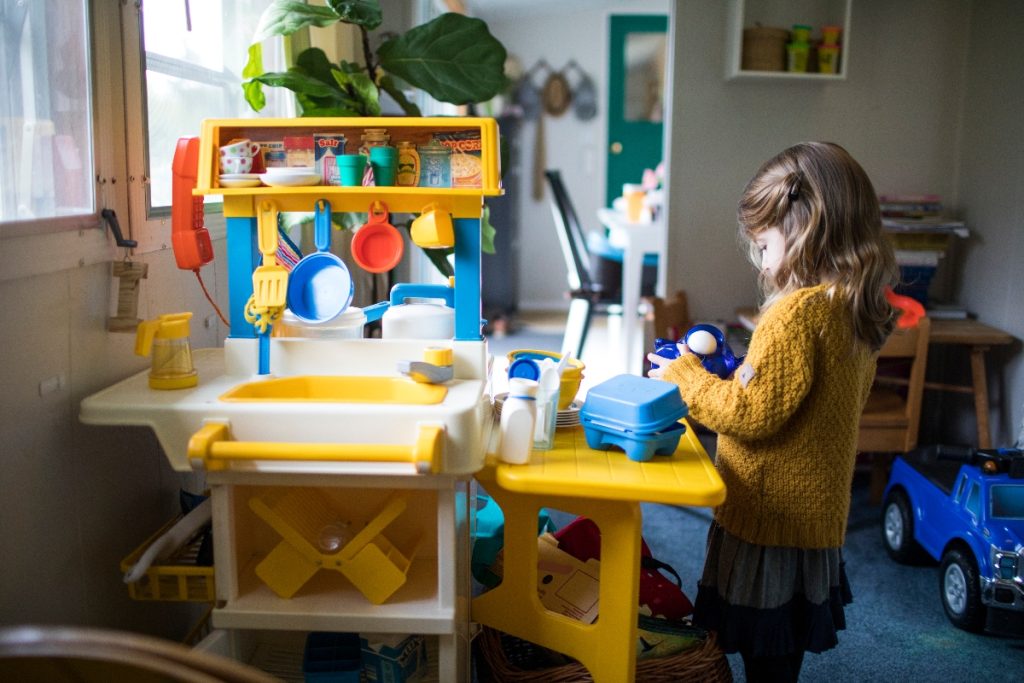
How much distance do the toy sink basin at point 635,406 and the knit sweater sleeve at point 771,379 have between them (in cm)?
7

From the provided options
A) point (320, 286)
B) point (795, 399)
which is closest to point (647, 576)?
point (795, 399)

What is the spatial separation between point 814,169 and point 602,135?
500 centimetres

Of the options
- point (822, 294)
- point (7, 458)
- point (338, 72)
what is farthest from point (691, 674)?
point (338, 72)

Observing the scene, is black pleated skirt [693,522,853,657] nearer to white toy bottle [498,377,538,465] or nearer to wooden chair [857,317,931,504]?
white toy bottle [498,377,538,465]

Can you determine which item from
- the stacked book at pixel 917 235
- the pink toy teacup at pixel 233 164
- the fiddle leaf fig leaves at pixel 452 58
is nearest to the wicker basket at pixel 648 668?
the pink toy teacup at pixel 233 164

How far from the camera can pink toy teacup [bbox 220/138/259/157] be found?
1406 mm

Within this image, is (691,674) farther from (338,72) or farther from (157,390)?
(338,72)

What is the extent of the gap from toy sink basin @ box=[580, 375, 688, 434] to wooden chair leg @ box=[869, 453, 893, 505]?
6.01 feet

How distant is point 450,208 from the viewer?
4.66ft

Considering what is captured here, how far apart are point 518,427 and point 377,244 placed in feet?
1.34

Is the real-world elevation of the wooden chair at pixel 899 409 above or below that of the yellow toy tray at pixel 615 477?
below

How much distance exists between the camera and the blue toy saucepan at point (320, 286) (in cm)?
145

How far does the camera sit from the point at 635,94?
20.3 feet

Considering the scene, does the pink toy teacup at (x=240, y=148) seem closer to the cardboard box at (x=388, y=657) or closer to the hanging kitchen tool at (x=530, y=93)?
the cardboard box at (x=388, y=657)
